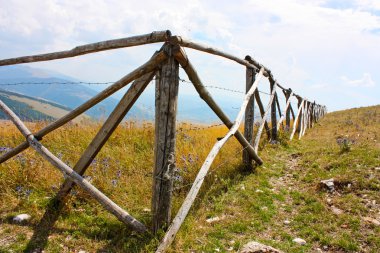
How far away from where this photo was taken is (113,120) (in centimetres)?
421

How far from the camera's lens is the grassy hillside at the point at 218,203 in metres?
4.11

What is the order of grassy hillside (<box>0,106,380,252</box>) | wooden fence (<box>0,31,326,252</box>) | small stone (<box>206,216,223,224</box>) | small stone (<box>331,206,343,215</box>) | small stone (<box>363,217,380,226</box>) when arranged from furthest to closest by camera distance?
small stone (<box>331,206,343,215</box>), small stone (<box>206,216,223,224</box>), small stone (<box>363,217,380,226</box>), grassy hillside (<box>0,106,380,252</box>), wooden fence (<box>0,31,326,252</box>)

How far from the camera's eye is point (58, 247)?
3.84 meters

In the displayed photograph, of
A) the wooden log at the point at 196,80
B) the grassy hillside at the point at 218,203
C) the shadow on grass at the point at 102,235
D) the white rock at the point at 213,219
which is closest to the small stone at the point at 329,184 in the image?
the grassy hillside at the point at 218,203

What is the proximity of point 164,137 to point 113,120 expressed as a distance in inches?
34.2

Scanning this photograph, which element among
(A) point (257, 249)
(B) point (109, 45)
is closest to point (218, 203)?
(A) point (257, 249)

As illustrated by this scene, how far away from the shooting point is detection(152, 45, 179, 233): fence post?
3.71 m

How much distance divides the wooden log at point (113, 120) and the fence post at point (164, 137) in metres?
0.29

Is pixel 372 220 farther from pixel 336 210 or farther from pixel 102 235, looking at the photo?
pixel 102 235

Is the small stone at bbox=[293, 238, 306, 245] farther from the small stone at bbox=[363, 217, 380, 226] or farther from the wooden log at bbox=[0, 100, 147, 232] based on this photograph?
the wooden log at bbox=[0, 100, 147, 232]

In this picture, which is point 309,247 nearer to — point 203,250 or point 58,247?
point 203,250

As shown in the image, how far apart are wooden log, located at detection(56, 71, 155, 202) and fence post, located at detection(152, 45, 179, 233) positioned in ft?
0.95

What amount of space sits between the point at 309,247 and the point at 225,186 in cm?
222

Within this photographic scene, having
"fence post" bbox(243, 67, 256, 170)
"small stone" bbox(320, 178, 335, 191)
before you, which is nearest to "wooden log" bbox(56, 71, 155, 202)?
"fence post" bbox(243, 67, 256, 170)
